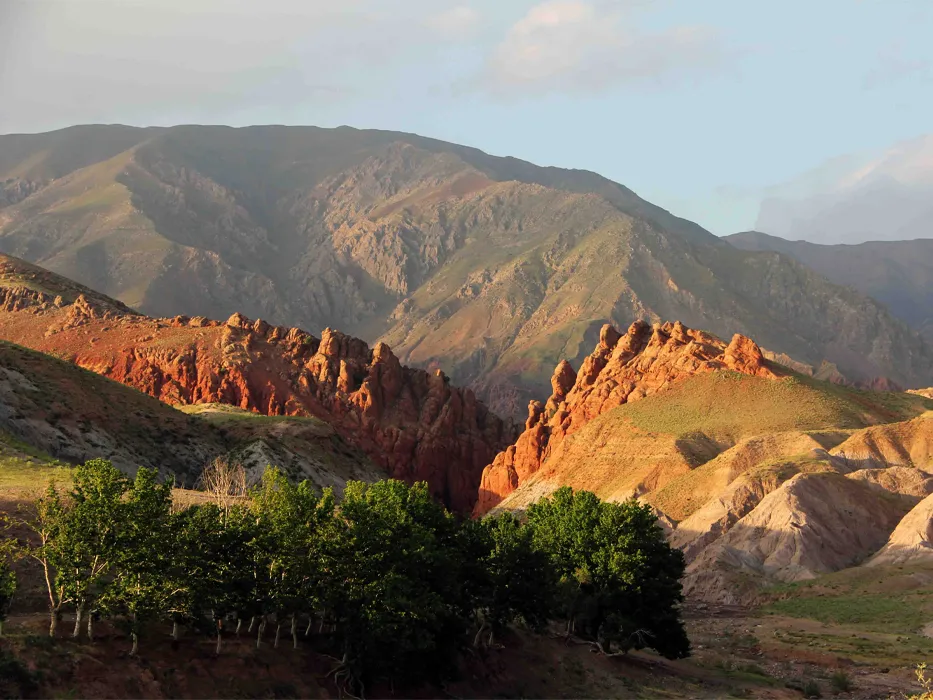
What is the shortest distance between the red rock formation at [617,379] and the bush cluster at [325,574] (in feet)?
315

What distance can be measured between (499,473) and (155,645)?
122152mm

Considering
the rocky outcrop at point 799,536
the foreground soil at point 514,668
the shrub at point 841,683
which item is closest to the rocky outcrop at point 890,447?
the rocky outcrop at point 799,536

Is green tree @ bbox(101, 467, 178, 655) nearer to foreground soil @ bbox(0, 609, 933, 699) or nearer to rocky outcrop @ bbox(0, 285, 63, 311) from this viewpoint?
foreground soil @ bbox(0, 609, 933, 699)

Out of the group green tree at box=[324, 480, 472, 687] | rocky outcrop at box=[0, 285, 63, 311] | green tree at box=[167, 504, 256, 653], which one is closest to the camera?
green tree at box=[167, 504, 256, 653]

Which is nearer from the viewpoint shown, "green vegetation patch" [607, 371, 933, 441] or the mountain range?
the mountain range

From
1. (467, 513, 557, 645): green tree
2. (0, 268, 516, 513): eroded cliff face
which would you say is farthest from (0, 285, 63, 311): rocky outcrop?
(467, 513, 557, 645): green tree

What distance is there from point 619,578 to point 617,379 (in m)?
103

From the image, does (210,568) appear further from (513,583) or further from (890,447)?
(890,447)

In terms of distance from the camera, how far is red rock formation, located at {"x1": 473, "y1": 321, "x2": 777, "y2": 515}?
160 m

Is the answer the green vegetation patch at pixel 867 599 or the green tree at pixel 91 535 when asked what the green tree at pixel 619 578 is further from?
the green tree at pixel 91 535

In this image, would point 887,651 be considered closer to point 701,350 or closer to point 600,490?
point 600,490

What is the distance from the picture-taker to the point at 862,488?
118938mm

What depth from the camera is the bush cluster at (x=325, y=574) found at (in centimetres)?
4225

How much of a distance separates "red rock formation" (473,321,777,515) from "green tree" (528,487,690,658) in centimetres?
9068
